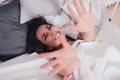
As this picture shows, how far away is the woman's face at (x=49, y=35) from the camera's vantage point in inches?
44.6

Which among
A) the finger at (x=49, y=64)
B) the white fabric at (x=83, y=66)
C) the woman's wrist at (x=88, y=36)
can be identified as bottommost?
the white fabric at (x=83, y=66)

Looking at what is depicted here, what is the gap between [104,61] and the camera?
1205 mm

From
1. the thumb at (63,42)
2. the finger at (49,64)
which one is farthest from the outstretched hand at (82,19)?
the finger at (49,64)

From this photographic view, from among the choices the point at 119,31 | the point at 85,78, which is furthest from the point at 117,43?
the point at 85,78

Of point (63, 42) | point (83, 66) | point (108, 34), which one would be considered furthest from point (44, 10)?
point (108, 34)

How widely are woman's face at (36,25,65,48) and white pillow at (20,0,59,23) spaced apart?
0.13 metres

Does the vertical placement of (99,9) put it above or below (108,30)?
above

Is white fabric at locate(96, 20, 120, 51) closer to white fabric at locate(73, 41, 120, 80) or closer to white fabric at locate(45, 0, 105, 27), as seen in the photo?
white fabric at locate(45, 0, 105, 27)

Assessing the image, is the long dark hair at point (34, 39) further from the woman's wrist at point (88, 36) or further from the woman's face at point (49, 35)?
the woman's wrist at point (88, 36)

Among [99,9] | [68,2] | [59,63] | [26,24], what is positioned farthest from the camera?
[99,9]

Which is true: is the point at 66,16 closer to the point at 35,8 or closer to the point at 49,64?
the point at 35,8

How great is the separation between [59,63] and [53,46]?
0.14 meters

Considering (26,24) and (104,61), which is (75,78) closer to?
(104,61)

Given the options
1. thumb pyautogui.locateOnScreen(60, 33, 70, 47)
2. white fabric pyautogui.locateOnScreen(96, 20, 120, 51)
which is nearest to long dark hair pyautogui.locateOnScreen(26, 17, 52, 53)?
thumb pyautogui.locateOnScreen(60, 33, 70, 47)
